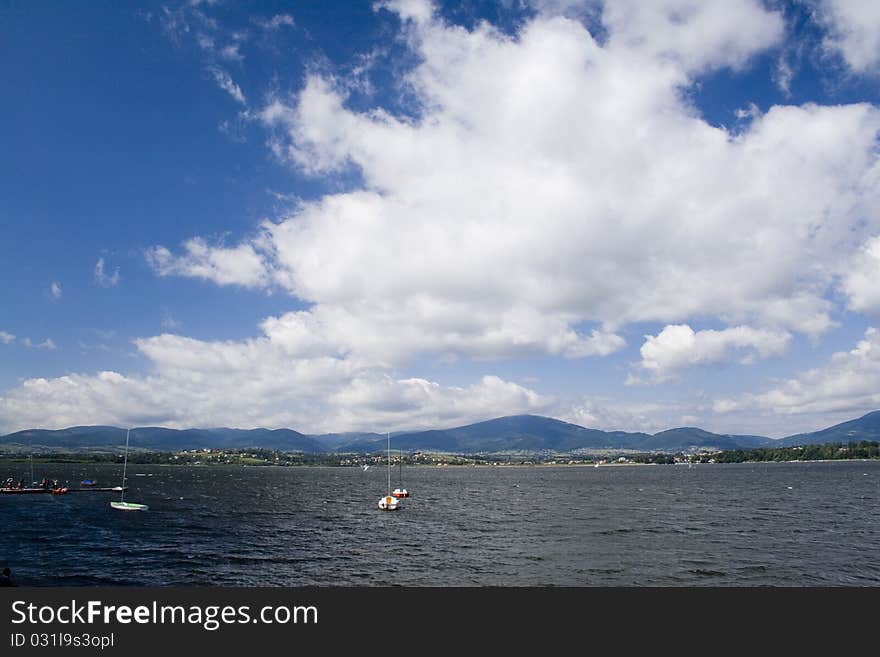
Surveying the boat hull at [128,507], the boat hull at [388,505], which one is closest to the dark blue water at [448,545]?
the boat hull at [388,505]

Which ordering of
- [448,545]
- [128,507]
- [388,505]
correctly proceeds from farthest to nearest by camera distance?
[388,505] → [128,507] → [448,545]

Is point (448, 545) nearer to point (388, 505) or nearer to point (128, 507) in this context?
point (388, 505)

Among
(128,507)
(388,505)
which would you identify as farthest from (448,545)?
(128,507)

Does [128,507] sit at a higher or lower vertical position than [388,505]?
higher

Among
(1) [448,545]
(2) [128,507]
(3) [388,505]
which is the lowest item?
(3) [388,505]

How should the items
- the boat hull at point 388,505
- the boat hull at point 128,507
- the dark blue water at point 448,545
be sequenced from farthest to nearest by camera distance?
1. the boat hull at point 388,505
2. the boat hull at point 128,507
3. the dark blue water at point 448,545

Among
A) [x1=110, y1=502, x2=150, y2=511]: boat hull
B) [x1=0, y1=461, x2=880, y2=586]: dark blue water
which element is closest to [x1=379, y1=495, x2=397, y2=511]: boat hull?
[x1=0, y1=461, x2=880, y2=586]: dark blue water

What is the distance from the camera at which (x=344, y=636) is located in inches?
842

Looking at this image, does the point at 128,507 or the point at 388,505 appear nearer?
the point at 128,507

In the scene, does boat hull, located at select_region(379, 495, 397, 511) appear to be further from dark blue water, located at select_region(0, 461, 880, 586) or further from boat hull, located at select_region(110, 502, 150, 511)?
boat hull, located at select_region(110, 502, 150, 511)

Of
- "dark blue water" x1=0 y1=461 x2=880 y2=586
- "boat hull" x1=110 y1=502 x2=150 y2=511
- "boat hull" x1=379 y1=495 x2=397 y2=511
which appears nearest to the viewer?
"dark blue water" x1=0 y1=461 x2=880 y2=586

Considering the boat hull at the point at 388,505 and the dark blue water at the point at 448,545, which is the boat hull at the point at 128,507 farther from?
the boat hull at the point at 388,505

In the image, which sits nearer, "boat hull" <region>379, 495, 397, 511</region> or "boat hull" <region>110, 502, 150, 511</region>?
"boat hull" <region>110, 502, 150, 511</region>

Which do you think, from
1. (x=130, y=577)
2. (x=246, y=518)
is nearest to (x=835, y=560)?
(x=130, y=577)
